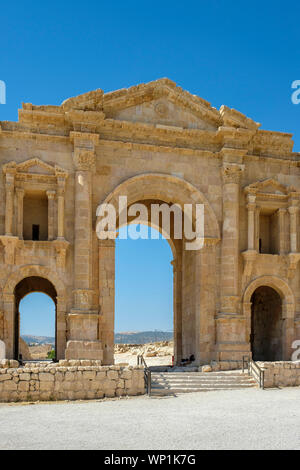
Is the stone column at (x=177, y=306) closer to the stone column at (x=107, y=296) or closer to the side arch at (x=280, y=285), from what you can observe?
the side arch at (x=280, y=285)

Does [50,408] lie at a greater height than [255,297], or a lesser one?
lesser

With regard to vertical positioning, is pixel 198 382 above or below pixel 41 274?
below

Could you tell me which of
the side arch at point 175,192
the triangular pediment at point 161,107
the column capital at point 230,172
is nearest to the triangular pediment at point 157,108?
the triangular pediment at point 161,107

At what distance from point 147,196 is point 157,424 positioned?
38.8 feet

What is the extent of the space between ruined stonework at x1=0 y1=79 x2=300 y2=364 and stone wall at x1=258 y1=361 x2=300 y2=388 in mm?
3328

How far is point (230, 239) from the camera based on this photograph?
20.5 metres

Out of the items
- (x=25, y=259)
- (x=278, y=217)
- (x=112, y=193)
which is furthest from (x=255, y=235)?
(x=25, y=259)

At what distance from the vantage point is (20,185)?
1914 cm

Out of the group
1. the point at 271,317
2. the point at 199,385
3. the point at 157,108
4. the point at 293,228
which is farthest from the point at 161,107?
the point at 199,385

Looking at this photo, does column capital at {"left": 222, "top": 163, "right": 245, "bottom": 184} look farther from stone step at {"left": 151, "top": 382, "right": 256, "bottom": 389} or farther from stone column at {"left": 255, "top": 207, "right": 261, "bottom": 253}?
stone step at {"left": 151, "top": 382, "right": 256, "bottom": 389}

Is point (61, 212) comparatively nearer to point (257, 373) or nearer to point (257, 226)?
point (257, 226)

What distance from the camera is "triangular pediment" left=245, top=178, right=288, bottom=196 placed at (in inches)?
846
